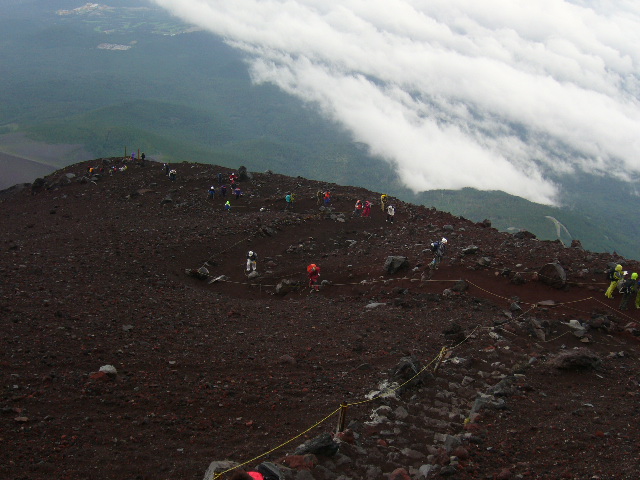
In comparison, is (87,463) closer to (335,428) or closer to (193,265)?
(335,428)

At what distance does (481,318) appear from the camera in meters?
16.7

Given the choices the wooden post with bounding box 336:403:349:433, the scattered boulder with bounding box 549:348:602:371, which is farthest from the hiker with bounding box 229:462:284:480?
the scattered boulder with bounding box 549:348:602:371

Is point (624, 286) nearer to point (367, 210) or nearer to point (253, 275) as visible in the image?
point (253, 275)

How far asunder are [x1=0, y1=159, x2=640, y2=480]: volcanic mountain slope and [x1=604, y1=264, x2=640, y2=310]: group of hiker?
1.15 feet

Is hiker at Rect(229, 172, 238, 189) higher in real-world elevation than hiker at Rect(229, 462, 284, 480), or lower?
higher

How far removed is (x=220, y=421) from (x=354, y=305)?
9174mm

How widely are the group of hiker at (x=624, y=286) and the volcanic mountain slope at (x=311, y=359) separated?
350mm

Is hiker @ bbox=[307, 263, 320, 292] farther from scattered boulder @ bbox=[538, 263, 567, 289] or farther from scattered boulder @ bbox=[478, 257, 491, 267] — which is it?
scattered boulder @ bbox=[538, 263, 567, 289]

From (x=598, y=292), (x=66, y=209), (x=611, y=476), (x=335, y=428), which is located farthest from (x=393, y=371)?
(x=66, y=209)

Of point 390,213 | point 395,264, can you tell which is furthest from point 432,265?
point 390,213

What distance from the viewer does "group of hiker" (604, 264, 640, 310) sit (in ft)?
59.1

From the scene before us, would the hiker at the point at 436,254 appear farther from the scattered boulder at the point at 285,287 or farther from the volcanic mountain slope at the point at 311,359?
the scattered boulder at the point at 285,287

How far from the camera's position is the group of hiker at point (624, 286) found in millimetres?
18000

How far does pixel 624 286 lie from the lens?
18.0 metres
